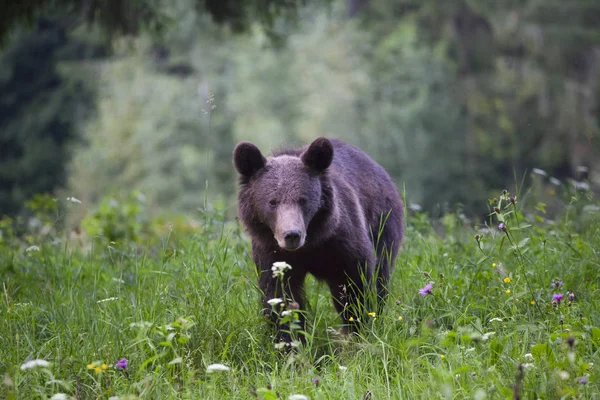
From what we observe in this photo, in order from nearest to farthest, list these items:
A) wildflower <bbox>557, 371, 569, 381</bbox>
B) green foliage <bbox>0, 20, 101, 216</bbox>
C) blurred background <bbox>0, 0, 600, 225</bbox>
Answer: wildflower <bbox>557, 371, 569, 381</bbox> < blurred background <bbox>0, 0, 600, 225</bbox> < green foliage <bbox>0, 20, 101, 216</bbox>

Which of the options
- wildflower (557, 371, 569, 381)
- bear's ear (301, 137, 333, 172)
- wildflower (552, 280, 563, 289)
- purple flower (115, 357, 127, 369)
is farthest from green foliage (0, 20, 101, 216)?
wildflower (557, 371, 569, 381)

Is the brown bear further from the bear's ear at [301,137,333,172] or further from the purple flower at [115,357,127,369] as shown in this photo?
the purple flower at [115,357,127,369]

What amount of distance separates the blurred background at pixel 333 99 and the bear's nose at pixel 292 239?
12.5m

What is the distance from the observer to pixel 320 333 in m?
5.27

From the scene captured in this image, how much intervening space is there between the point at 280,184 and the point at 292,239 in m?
0.55

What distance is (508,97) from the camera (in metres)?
24.6

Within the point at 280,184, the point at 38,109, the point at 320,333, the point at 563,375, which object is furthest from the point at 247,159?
the point at 38,109

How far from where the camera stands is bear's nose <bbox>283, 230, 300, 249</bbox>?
4603mm

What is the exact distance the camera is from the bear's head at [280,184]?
4922mm

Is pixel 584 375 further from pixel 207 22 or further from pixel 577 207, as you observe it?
pixel 207 22

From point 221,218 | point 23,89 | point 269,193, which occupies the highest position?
point 269,193

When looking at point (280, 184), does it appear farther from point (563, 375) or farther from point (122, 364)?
point (563, 375)

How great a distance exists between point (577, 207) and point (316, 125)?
26298 millimetres

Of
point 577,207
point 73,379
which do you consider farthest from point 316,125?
point 73,379
